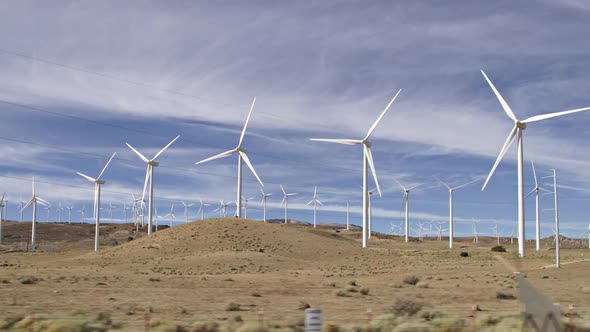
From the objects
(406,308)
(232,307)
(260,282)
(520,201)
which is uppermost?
(520,201)

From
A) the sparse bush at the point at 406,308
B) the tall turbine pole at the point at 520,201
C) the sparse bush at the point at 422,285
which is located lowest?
the sparse bush at the point at 422,285

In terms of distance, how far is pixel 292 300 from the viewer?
45875 mm

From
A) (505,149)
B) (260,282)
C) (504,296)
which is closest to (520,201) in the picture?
(505,149)

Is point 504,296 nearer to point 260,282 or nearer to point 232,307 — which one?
point 232,307

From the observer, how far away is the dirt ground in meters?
38.8

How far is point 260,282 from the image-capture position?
64188 millimetres

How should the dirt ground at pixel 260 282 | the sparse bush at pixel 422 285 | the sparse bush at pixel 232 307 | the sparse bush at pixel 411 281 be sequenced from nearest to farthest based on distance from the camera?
the sparse bush at pixel 232 307 → the dirt ground at pixel 260 282 → the sparse bush at pixel 422 285 → the sparse bush at pixel 411 281

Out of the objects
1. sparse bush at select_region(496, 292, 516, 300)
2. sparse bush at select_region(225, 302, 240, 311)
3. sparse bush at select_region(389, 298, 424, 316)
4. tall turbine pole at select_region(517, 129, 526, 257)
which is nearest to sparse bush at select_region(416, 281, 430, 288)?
sparse bush at select_region(496, 292, 516, 300)

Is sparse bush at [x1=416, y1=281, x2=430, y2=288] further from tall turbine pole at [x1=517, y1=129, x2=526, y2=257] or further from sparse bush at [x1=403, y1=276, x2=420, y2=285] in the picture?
tall turbine pole at [x1=517, y1=129, x2=526, y2=257]

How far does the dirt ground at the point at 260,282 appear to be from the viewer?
127 feet

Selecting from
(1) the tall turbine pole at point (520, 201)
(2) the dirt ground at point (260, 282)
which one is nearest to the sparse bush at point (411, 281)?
(2) the dirt ground at point (260, 282)

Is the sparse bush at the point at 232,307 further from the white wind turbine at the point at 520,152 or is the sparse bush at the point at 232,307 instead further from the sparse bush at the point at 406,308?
the white wind turbine at the point at 520,152

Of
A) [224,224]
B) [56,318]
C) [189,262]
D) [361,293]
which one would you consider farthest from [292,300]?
[224,224]

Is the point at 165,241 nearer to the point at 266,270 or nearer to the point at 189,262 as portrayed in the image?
the point at 189,262
